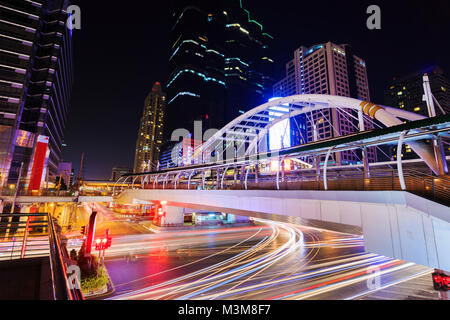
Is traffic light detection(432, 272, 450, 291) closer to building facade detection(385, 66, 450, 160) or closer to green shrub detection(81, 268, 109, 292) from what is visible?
green shrub detection(81, 268, 109, 292)

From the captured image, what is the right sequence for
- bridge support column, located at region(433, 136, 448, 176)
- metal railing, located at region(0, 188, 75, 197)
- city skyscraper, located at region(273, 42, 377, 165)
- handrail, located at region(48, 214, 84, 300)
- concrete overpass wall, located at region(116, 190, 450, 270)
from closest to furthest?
1. handrail, located at region(48, 214, 84, 300)
2. concrete overpass wall, located at region(116, 190, 450, 270)
3. bridge support column, located at region(433, 136, 448, 176)
4. metal railing, located at region(0, 188, 75, 197)
5. city skyscraper, located at region(273, 42, 377, 165)

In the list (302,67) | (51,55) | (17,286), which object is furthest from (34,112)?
(302,67)

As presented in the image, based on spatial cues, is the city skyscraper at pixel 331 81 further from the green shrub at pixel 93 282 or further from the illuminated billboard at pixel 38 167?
the illuminated billboard at pixel 38 167

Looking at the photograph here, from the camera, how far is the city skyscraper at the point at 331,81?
96.6 meters

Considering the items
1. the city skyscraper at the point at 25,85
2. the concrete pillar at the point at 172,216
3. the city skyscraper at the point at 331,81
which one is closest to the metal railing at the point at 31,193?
A: the city skyscraper at the point at 25,85

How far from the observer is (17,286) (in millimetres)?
5133

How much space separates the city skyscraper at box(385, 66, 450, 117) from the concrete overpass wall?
143 m

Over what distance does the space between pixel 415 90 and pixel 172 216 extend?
152 metres

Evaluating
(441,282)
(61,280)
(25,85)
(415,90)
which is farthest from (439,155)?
(415,90)

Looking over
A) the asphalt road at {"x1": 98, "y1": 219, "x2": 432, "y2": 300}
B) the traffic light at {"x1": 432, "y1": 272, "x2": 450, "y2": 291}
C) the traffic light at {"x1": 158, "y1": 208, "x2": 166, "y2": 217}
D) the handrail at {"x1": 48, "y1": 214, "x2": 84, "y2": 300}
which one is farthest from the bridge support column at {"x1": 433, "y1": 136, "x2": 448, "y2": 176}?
the traffic light at {"x1": 158, "y1": 208, "x2": 166, "y2": 217}

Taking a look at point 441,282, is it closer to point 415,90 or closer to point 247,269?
point 247,269

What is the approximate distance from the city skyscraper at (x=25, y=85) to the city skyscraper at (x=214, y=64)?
320 ft

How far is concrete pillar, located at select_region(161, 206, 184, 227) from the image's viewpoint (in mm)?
37938

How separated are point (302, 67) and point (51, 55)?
112m
